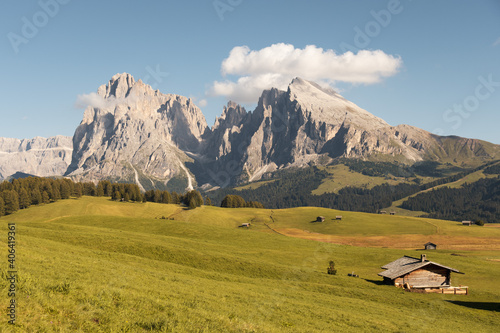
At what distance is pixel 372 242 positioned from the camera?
113 m

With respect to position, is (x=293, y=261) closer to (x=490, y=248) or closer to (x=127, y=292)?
(x=127, y=292)

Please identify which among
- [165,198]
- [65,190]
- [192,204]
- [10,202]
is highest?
[65,190]

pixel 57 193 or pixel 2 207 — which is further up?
pixel 57 193

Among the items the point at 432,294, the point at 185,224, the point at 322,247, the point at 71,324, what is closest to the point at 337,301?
the point at 432,294

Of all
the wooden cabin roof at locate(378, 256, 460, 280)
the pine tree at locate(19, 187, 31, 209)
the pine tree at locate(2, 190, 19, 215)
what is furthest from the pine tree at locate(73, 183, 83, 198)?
the wooden cabin roof at locate(378, 256, 460, 280)

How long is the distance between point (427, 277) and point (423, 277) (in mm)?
699

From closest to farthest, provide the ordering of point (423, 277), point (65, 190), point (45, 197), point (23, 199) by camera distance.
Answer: point (423, 277) → point (23, 199) → point (45, 197) → point (65, 190)

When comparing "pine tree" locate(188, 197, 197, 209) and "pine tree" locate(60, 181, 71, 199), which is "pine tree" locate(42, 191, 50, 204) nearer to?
"pine tree" locate(60, 181, 71, 199)

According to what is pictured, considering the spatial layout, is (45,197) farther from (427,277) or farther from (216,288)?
(427,277)

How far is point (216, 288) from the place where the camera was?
34281 mm

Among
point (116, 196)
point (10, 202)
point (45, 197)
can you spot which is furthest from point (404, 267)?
point (116, 196)

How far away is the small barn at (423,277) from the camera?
53644 mm

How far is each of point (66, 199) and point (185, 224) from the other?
255ft

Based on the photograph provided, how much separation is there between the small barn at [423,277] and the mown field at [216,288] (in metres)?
2.97
